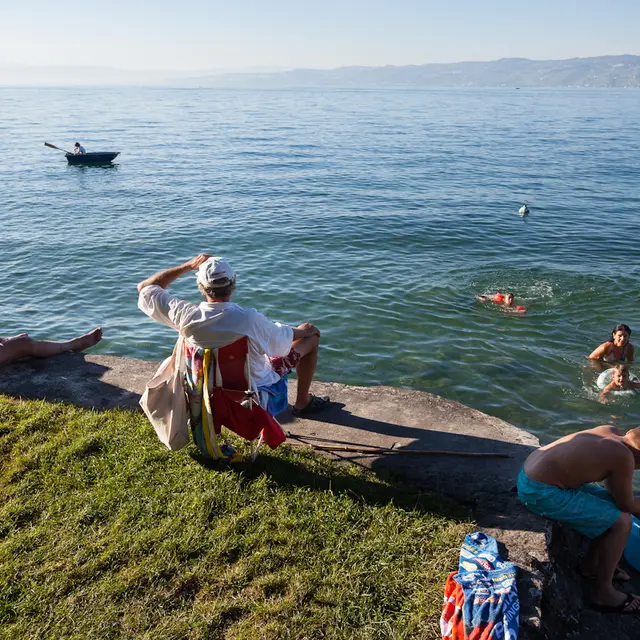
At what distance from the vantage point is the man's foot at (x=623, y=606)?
187 inches

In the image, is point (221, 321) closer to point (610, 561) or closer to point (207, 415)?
point (207, 415)

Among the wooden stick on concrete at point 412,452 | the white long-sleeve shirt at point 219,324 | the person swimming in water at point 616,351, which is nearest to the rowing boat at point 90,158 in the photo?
the person swimming in water at point 616,351

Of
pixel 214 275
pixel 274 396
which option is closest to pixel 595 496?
pixel 274 396

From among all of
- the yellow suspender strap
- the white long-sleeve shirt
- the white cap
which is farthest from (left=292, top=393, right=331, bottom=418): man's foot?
the white cap

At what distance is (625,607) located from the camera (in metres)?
4.77

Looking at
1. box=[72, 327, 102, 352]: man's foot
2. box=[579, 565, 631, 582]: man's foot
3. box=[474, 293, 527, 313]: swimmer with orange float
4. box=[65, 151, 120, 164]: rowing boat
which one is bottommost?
box=[65, 151, 120, 164]: rowing boat

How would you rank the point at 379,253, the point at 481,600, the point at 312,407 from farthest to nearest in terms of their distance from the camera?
the point at 379,253
the point at 312,407
the point at 481,600

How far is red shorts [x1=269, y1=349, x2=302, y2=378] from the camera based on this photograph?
19.3 feet

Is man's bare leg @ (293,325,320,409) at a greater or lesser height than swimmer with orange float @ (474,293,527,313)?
greater

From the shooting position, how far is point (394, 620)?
156 inches

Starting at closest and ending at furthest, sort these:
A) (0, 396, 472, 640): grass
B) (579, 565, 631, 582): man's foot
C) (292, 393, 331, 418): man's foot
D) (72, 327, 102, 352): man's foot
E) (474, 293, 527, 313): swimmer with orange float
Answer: (0, 396, 472, 640): grass < (579, 565, 631, 582): man's foot < (292, 393, 331, 418): man's foot < (72, 327, 102, 352): man's foot < (474, 293, 527, 313): swimmer with orange float

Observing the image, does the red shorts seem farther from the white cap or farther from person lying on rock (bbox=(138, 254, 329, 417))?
the white cap

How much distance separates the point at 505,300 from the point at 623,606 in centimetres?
894

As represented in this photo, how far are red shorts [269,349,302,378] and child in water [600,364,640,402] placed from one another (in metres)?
5.97
